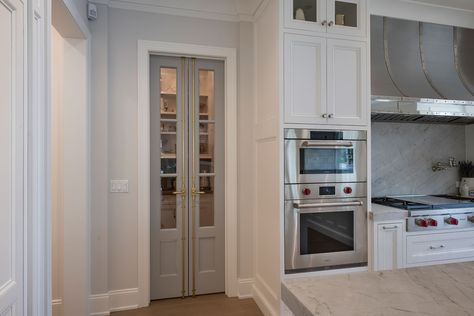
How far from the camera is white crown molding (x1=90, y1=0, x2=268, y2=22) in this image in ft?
8.73

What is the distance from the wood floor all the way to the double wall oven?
719 mm

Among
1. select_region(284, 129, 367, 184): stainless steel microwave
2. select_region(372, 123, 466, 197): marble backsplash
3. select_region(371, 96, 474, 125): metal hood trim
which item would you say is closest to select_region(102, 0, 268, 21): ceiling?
select_region(284, 129, 367, 184): stainless steel microwave

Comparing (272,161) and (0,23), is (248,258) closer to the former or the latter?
(272,161)

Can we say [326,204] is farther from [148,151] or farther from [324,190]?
[148,151]

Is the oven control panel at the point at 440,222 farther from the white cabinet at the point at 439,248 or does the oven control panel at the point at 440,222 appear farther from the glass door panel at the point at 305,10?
the glass door panel at the point at 305,10

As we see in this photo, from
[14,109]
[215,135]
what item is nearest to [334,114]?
[215,135]

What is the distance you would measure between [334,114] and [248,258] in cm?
164

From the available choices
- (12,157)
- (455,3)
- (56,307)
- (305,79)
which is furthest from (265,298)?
(455,3)

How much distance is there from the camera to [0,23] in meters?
1.11

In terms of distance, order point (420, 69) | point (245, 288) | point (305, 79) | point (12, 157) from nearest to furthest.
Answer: point (12, 157) → point (305, 79) → point (420, 69) → point (245, 288)

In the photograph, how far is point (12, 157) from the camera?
1196 mm

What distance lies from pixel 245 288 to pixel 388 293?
2.29 metres

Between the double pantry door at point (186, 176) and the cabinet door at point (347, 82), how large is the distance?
1.12 metres

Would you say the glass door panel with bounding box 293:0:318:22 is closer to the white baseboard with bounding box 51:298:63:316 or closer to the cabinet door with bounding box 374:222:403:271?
the cabinet door with bounding box 374:222:403:271
